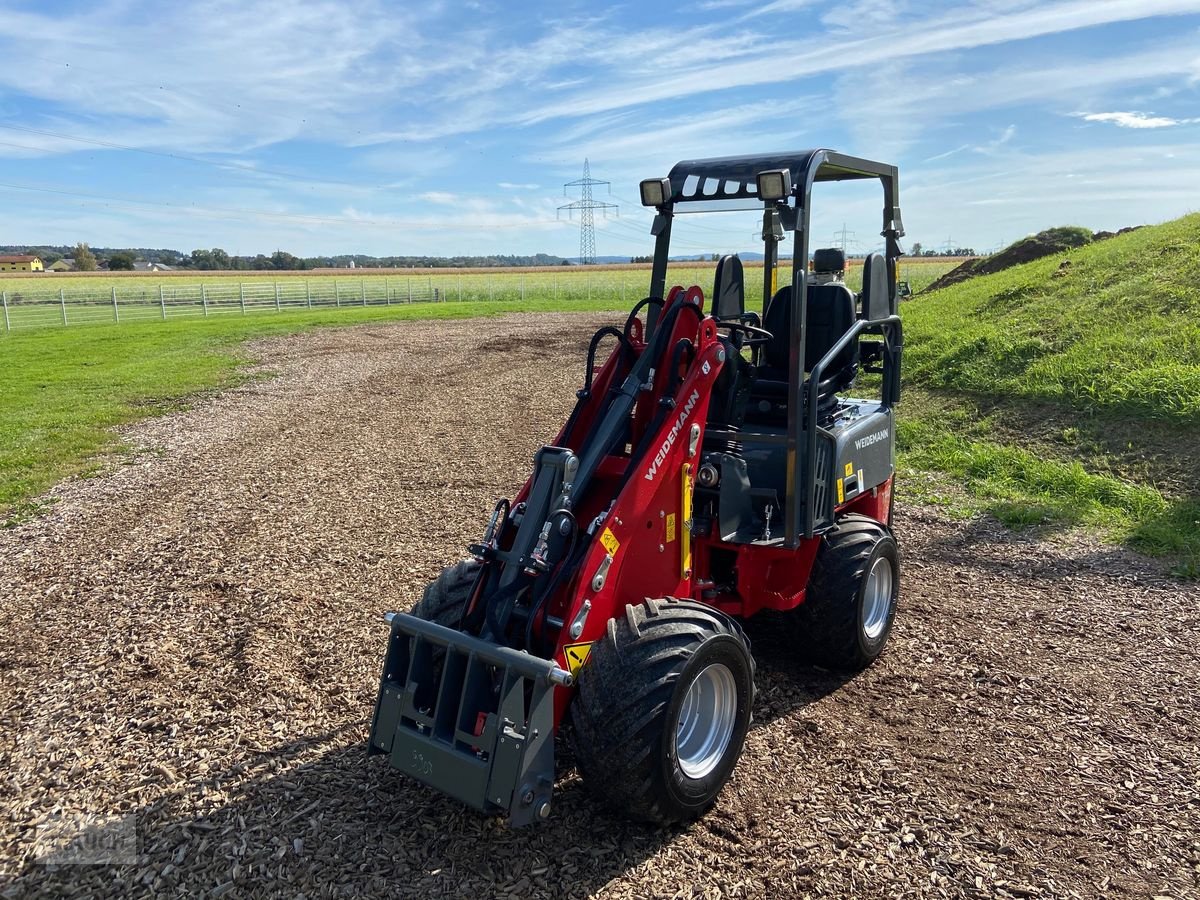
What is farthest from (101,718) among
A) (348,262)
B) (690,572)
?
(348,262)

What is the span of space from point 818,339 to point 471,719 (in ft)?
10.9

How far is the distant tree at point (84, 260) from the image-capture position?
301 feet

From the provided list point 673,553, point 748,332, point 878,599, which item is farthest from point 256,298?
point 673,553

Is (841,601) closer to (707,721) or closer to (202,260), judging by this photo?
(707,721)

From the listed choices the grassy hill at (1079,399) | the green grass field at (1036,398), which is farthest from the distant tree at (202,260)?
the grassy hill at (1079,399)

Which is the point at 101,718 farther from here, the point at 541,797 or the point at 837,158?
the point at 837,158

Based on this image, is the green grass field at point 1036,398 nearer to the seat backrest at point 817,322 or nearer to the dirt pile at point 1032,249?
the seat backrest at point 817,322

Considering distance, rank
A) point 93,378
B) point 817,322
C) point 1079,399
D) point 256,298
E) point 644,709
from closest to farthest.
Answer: point 644,709
point 817,322
point 1079,399
point 93,378
point 256,298

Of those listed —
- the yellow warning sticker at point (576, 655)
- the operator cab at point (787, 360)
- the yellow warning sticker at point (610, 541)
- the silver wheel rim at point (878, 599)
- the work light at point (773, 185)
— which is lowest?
the silver wheel rim at point (878, 599)

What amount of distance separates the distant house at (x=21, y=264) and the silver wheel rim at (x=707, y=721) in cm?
11408

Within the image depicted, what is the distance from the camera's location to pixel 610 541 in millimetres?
3850

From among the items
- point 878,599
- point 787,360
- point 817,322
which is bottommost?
point 878,599

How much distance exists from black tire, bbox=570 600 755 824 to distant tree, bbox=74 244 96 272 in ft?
334

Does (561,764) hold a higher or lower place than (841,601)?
lower
